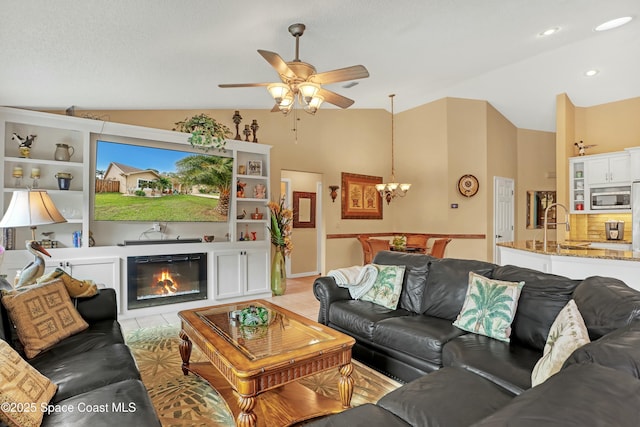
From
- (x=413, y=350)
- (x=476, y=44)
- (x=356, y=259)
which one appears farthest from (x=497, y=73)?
(x=413, y=350)

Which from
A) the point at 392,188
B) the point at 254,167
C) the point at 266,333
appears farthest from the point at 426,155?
the point at 266,333

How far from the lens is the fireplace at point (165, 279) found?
14.0 feet

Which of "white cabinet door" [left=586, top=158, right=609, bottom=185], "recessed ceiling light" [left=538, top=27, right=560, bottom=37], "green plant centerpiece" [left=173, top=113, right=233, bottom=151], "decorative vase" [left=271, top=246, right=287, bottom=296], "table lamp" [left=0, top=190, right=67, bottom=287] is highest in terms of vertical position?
"recessed ceiling light" [left=538, top=27, right=560, bottom=37]

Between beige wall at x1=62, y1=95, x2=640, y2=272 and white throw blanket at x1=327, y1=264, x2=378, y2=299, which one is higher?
beige wall at x1=62, y1=95, x2=640, y2=272

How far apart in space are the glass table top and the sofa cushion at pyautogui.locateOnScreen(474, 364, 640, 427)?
1384mm

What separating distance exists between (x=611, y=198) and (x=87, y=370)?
7347 mm

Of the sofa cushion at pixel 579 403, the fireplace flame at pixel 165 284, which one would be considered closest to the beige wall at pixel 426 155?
the fireplace flame at pixel 165 284

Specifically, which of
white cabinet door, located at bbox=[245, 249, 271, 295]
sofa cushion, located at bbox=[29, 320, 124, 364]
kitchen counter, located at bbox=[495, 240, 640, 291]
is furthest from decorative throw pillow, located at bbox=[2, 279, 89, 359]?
kitchen counter, located at bbox=[495, 240, 640, 291]

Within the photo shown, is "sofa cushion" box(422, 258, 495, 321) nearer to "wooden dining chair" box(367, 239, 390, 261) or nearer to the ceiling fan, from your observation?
the ceiling fan

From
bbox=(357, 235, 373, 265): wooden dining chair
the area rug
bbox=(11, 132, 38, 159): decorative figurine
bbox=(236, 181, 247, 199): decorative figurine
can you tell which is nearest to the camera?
the area rug

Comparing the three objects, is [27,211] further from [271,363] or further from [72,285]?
[271,363]

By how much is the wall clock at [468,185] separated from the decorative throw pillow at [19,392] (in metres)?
6.46

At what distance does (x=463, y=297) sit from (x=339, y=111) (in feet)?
15.6

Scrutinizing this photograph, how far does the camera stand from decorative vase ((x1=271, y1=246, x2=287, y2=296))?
18.2ft
